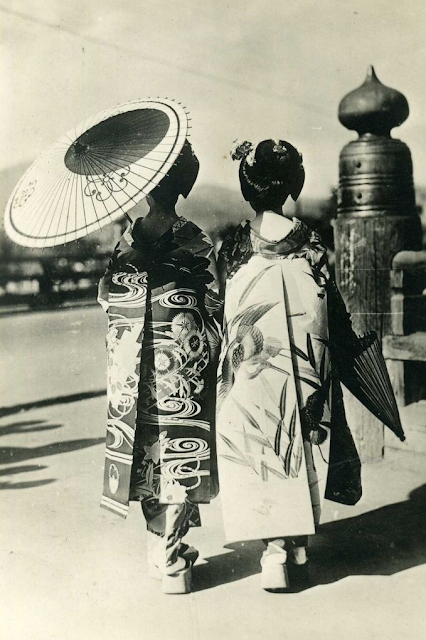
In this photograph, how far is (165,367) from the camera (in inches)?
101

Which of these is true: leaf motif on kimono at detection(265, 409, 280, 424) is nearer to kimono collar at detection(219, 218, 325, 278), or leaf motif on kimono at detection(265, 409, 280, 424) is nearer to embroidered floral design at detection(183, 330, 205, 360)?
embroidered floral design at detection(183, 330, 205, 360)

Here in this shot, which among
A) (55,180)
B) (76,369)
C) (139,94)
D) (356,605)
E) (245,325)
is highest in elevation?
(139,94)

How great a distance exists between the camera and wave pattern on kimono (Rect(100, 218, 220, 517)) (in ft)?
8.39

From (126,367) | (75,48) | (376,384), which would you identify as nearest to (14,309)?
(75,48)

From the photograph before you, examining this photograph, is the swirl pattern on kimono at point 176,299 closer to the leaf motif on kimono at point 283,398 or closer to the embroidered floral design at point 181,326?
the embroidered floral design at point 181,326

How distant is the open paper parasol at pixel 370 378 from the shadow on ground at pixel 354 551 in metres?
0.52

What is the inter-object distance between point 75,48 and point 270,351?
179 cm

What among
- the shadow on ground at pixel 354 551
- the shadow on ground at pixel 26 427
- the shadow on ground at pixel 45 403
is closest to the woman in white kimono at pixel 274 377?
the shadow on ground at pixel 354 551

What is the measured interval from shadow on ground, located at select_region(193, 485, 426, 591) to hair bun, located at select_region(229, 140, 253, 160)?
172 centimetres

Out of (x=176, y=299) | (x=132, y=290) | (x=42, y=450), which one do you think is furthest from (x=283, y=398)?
(x=42, y=450)

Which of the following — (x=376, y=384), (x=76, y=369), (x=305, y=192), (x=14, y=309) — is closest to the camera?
(x=376, y=384)

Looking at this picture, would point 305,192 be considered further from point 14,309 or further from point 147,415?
point 14,309

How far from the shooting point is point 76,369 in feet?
19.4

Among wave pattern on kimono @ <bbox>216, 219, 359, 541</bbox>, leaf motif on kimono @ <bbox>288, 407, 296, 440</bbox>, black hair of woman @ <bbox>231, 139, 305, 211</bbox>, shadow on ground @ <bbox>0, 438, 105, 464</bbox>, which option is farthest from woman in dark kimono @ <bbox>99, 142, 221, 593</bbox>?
shadow on ground @ <bbox>0, 438, 105, 464</bbox>
